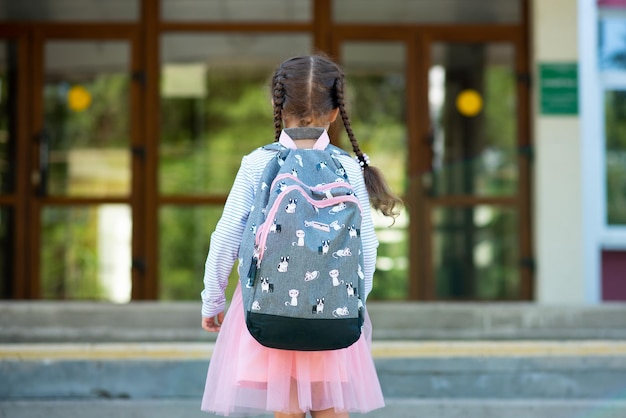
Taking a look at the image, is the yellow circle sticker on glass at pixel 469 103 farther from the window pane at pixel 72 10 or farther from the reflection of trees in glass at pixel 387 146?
the window pane at pixel 72 10

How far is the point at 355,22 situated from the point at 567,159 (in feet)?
6.31

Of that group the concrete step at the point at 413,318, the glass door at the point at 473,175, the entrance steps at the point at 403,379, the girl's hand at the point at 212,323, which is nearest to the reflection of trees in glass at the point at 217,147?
the glass door at the point at 473,175

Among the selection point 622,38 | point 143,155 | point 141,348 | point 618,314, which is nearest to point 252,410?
point 141,348

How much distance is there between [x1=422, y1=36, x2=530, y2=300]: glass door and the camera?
791cm

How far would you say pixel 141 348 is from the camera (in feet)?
16.7

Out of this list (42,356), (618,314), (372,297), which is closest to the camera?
(42,356)

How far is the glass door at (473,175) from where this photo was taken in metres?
7.91

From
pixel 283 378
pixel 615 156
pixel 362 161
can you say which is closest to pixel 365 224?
pixel 362 161

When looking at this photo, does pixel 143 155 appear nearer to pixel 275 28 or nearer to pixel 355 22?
pixel 275 28

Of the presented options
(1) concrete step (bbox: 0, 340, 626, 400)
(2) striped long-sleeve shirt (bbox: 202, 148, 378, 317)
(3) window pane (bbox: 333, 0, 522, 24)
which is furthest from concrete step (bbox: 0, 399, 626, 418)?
(3) window pane (bbox: 333, 0, 522, 24)

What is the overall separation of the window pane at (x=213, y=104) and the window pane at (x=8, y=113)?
1.16 metres

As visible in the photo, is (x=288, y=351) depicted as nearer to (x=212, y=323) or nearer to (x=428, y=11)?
(x=212, y=323)

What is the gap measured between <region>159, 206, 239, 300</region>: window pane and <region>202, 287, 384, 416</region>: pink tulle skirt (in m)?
4.80

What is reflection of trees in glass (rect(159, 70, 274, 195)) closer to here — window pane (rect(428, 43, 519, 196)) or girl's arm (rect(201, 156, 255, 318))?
window pane (rect(428, 43, 519, 196))
